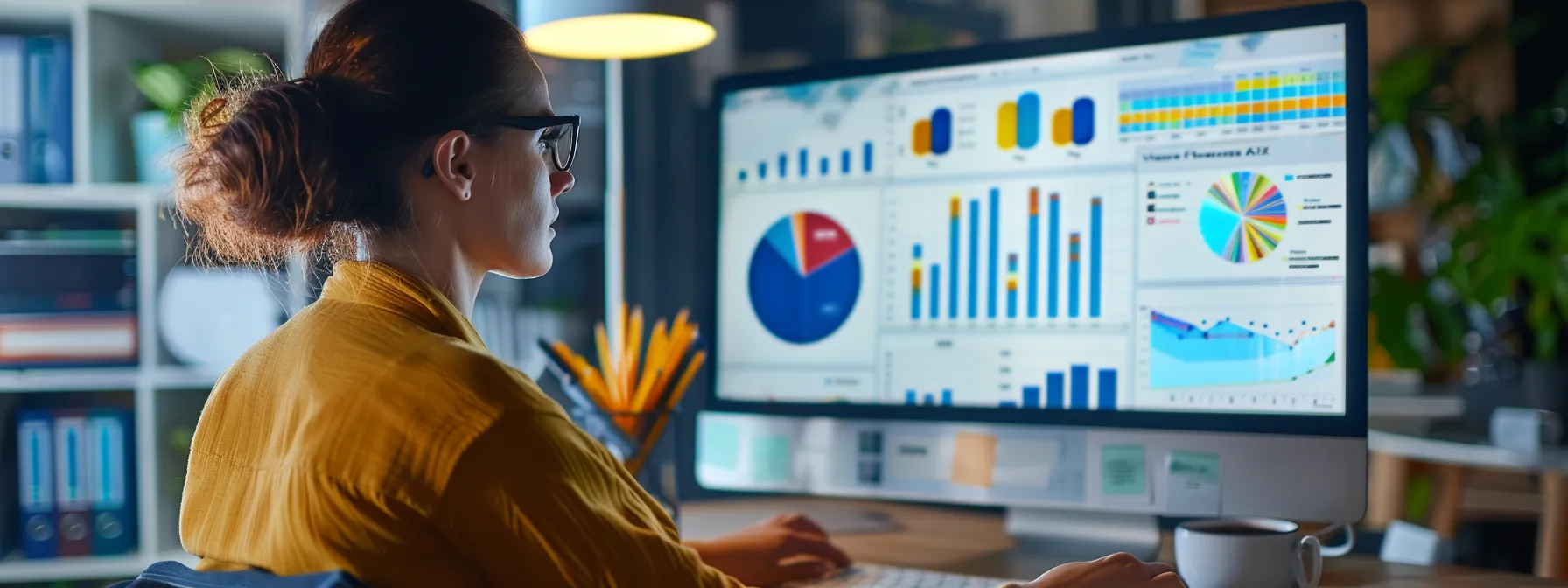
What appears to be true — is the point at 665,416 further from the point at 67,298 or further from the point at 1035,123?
the point at 67,298

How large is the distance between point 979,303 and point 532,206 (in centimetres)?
44

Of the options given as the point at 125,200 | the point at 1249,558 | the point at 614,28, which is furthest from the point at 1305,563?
the point at 125,200

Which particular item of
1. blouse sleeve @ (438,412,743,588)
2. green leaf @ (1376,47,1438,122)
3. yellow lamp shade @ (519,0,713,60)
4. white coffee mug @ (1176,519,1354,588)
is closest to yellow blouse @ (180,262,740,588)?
blouse sleeve @ (438,412,743,588)

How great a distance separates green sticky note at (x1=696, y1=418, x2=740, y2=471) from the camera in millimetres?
1185

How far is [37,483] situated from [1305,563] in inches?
78.8

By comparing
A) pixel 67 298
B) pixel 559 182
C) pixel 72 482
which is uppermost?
pixel 559 182

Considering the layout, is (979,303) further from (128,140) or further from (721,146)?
(128,140)

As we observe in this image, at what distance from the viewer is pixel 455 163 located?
0.76m

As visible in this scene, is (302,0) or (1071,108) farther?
(302,0)

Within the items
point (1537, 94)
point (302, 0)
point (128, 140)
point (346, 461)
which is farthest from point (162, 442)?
point (1537, 94)

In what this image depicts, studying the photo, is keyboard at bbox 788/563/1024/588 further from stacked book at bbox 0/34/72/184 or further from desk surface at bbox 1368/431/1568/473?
stacked book at bbox 0/34/72/184

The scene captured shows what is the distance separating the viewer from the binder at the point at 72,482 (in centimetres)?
194

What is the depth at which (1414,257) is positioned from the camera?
11.1 feet

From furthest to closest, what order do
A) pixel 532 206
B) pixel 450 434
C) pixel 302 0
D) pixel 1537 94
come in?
pixel 1537 94 → pixel 302 0 → pixel 532 206 → pixel 450 434
